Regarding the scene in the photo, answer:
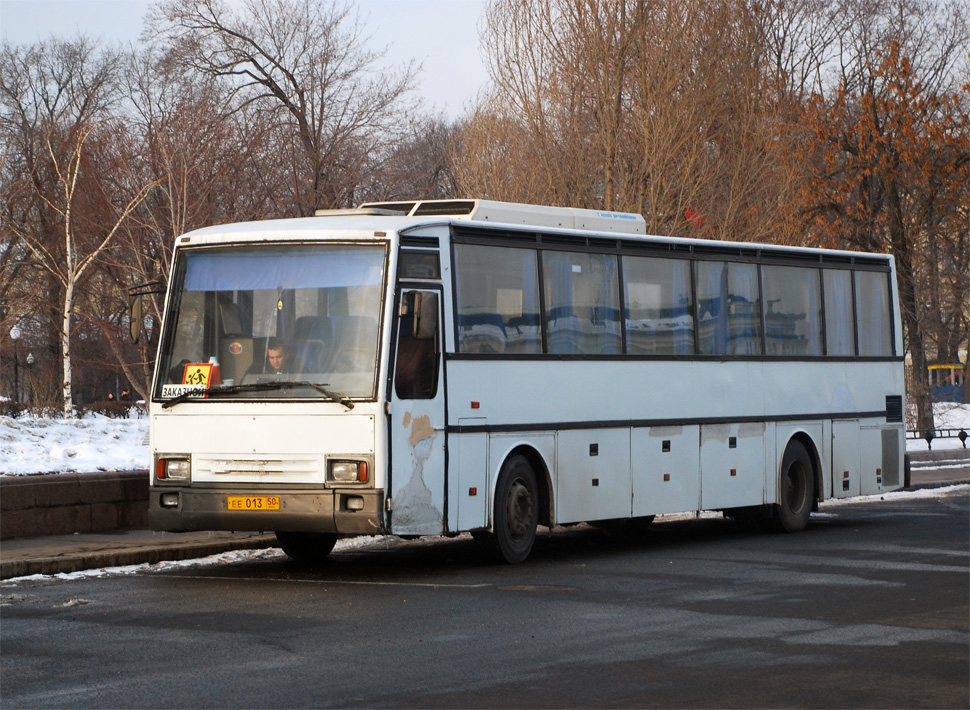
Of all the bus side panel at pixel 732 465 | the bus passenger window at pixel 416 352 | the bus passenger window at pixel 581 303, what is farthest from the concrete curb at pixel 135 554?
the bus side panel at pixel 732 465

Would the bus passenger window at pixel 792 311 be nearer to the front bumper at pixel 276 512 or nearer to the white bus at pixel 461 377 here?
the white bus at pixel 461 377

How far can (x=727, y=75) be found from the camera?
3406cm

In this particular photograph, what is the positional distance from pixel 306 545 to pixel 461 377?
256 cm

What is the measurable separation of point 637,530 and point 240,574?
7.14 metres

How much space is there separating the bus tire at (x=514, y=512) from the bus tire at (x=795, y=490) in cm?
497

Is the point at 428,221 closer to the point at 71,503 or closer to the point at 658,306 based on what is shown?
the point at 658,306

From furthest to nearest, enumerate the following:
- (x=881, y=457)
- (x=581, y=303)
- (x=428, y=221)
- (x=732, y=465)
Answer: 1. (x=881, y=457)
2. (x=732, y=465)
3. (x=581, y=303)
4. (x=428, y=221)

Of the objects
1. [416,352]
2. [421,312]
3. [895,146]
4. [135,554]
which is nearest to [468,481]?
[416,352]

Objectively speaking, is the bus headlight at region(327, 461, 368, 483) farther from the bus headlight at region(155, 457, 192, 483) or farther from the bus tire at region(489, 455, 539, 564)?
the bus tire at region(489, 455, 539, 564)

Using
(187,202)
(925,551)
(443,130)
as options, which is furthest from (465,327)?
(443,130)

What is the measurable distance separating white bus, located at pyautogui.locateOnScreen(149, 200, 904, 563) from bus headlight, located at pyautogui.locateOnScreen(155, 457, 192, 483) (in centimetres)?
2

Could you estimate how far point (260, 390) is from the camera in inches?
542

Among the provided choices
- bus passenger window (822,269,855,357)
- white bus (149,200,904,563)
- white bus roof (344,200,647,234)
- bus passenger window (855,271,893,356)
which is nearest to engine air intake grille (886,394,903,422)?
bus passenger window (855,271,893,356)

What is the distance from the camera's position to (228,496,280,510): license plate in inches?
532
